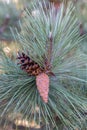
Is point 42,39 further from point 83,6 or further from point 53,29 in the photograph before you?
point 83,6

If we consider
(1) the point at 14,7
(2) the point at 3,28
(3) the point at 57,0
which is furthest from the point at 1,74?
(1) the point at 14,7

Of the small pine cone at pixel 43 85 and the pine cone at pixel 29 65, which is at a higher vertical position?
the pine cone at pixel 29 65

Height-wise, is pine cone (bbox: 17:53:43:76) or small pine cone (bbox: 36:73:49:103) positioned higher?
pine cone (bbox: 17:53:43:76)
